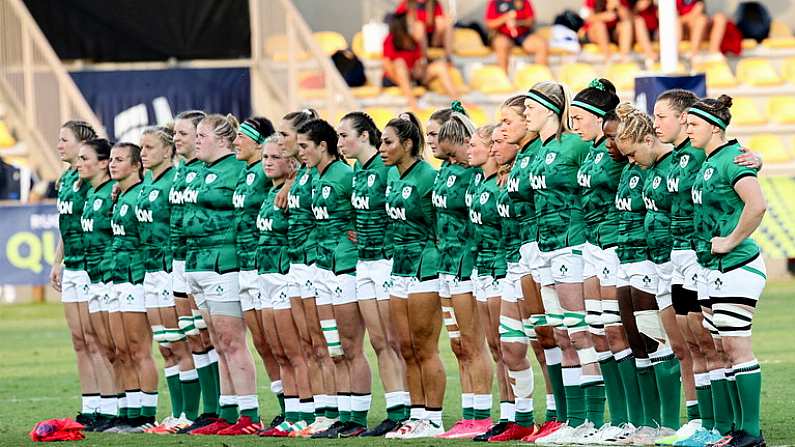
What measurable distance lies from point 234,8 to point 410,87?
2.88 metres

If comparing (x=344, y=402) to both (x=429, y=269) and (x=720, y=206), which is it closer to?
(x=429, y=269)

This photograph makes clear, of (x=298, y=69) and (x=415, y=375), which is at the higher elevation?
(x=298, y=69)

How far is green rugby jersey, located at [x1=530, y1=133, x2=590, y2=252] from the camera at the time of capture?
30.0 feet

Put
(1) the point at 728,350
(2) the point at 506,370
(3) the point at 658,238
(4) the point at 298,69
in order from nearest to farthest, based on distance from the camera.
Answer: (1) the point at 728,350 < (3) the point at 658,238 < (2) the point at 506,370 < (4) the point at 298,69

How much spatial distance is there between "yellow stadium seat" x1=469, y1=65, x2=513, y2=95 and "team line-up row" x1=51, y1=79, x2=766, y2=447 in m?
12.5

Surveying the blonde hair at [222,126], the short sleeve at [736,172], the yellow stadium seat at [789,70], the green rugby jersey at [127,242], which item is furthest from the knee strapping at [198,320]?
the yellow stadium seat at [789,70]

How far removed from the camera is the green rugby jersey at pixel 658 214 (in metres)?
8.80

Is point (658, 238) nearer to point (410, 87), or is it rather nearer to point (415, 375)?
point (415, 375)

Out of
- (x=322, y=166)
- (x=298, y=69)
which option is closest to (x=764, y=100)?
(x=298, y=69)

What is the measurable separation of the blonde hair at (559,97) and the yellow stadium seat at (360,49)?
48.4ft

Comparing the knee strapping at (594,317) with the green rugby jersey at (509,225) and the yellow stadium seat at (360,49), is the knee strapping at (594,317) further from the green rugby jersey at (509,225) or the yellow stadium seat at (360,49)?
the yellow stadium seat at (360,49)

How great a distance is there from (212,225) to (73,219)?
1.33 m

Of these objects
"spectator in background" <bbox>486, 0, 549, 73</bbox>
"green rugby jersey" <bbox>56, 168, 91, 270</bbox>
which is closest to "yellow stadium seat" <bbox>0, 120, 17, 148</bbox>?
"spectator in background" <bbox>486, 0, 549, 73</bbox>

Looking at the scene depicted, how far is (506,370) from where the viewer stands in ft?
31.8
